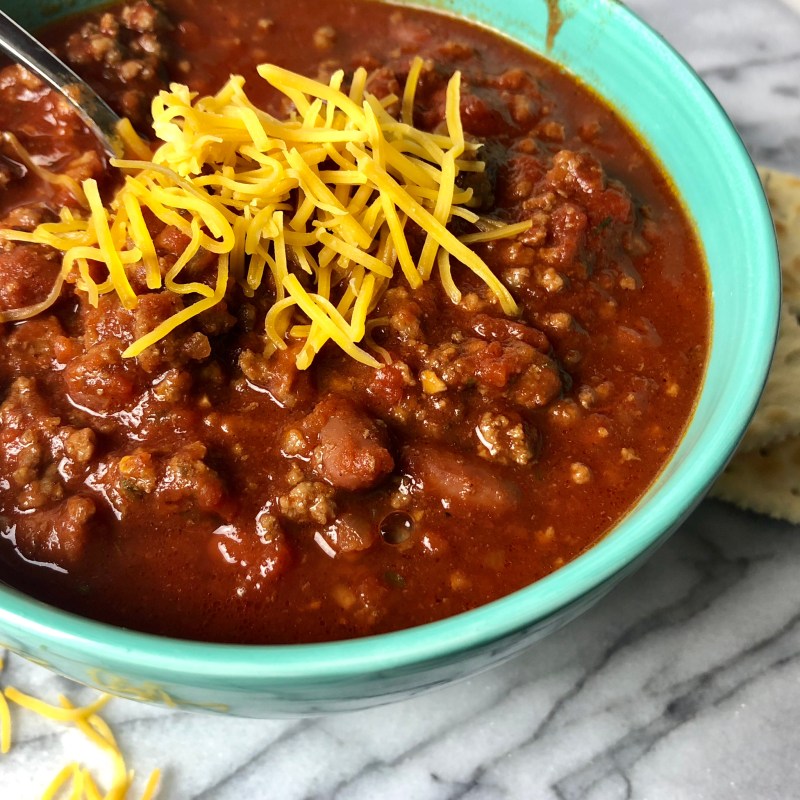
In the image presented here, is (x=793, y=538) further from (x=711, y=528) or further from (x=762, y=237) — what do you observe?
(x=762, y=237)

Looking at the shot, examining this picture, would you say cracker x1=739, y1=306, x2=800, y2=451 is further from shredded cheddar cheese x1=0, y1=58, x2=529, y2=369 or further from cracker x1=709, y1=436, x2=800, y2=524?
shredded cheddar cheese x1=0, y1=58, x2=529, y2=369

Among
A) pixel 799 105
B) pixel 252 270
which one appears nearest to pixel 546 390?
pixel 252 270

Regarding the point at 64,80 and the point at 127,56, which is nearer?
the point at 64,80

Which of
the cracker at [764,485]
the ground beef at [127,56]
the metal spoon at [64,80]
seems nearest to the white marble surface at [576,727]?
the cracker at [764,485]

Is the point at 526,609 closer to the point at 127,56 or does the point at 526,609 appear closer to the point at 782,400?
the point at 782,400

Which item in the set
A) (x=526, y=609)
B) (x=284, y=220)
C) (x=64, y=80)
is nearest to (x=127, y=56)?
(x=64, y=80)

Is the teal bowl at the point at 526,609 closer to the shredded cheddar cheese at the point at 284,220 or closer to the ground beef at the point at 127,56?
the shredded cheddar cheese at the point at 284,220
